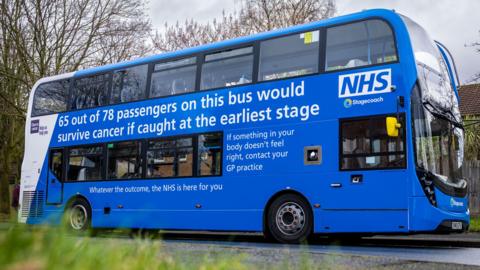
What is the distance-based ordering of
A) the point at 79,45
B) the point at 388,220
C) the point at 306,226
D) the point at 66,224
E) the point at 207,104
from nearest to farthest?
the point at 66,224 → the point at 388,220 → the point at 306,226 → the point at 207,104 → the point at 79,45

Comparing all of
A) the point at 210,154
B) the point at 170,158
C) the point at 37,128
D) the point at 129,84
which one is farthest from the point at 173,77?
the point at 37,128

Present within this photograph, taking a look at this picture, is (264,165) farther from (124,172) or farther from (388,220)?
(124,172)

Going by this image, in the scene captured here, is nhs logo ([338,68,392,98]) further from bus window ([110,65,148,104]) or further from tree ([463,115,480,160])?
tree ([463,115,480,160])

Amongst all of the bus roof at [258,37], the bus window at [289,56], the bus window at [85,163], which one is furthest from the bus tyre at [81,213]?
the bus window at [289,56]

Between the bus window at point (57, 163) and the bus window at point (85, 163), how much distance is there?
30cm

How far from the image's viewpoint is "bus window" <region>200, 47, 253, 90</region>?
1245 cm

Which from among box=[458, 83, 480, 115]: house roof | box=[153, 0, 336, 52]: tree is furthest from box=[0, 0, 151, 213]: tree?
box=[458, 83, 480, 115]: house roof

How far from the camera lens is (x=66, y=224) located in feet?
9.36

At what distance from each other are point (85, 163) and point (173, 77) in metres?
3.28

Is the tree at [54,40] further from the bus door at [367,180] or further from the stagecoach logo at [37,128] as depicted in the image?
the bus door at [367,180]

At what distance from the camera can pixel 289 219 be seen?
11.3 meters

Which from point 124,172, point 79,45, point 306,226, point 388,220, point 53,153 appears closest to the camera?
point 388,220

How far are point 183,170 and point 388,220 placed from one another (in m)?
4.63

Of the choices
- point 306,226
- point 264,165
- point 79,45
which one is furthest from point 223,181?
point 79,45
